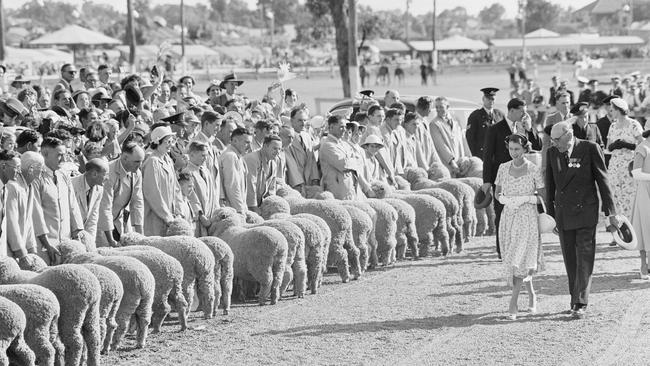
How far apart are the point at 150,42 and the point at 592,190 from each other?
122 metres

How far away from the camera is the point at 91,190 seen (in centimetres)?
1209

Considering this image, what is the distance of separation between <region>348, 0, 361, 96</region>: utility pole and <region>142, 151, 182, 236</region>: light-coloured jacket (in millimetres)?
25161

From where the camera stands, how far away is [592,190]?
12.0m

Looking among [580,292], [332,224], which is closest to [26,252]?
[332,224]

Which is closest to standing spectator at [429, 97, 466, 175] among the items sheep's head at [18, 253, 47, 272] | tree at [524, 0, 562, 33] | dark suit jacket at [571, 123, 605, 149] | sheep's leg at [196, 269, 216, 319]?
dark suit jacket at [571, 123, 605, 149]

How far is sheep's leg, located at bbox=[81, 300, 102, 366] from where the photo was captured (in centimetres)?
994

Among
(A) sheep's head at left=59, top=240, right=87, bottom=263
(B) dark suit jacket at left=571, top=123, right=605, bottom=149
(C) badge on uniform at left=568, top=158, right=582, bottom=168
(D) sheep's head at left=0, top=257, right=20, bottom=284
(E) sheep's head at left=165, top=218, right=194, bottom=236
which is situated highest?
(C) badge on uniform at left=568, top=158, right=582, bottom=168

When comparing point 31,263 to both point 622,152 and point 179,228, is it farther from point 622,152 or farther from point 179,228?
point 622,152

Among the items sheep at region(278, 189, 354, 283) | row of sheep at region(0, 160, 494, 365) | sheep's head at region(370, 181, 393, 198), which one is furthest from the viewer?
sheep's head at region(370, 181, 393, 198)

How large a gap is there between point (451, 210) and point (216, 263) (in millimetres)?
5415

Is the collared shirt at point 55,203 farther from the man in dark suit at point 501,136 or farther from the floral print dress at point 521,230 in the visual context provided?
the man in dark suit at point 501,136

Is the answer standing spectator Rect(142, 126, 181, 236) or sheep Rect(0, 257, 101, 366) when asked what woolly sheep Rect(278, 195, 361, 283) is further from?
sheep Rect(0, 257, 101, 366)

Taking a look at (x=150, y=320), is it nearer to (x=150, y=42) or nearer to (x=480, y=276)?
(x=480, y=276)

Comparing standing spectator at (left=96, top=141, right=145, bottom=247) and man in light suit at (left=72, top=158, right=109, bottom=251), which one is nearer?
man in light suit at (left=72, top=158, right=109, bottom=251)
